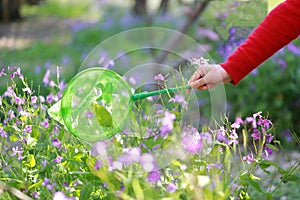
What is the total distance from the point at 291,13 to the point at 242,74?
22 cm

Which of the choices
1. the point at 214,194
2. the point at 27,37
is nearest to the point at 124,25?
the point at 27,37

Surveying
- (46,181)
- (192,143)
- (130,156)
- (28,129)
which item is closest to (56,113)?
(28,129)

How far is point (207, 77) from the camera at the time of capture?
5.63ft

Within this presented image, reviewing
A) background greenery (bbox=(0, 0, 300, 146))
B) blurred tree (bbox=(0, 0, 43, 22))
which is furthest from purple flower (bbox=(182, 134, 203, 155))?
blurred tree (bbox=(0, 0, 43, 22))

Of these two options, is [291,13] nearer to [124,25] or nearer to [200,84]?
[200,84]

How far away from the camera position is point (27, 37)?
9898 millimetres

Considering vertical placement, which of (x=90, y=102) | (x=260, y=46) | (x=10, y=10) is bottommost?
(x=10, y=10)

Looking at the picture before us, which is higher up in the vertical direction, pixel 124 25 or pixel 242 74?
pixel 242 74

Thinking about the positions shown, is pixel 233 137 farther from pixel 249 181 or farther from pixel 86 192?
pixel 86 192

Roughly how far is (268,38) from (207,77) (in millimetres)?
220

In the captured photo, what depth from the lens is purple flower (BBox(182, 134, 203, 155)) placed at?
5.50 ft

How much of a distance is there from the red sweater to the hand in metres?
0.03

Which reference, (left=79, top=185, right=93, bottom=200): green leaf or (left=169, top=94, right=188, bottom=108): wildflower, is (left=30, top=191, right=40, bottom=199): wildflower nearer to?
(left=79, top=185, right=93, bottom=200): green leaf

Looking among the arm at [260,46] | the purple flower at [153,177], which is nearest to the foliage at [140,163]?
the purple flower at [153,177]
